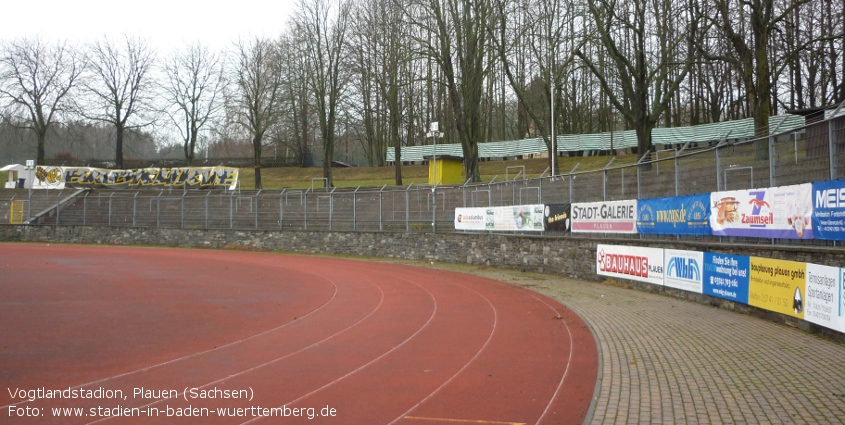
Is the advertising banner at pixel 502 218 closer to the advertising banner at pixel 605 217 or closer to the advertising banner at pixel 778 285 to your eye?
the advertising banner at pixel 605 217

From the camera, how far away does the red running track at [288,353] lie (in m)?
7.11

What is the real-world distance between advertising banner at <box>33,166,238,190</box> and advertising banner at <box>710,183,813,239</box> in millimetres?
40470

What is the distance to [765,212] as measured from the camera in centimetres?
1237

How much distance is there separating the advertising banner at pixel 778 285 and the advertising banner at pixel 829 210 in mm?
673

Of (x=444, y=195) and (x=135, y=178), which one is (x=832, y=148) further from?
(x=135, y=178)

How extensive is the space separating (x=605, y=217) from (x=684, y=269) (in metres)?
4.21

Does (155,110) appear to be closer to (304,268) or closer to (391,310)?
(304,268)

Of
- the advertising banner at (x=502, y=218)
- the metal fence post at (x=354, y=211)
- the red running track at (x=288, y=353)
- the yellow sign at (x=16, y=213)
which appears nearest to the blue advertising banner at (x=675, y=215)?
the red running track at (x=288, y=353)

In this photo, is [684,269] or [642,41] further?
[642,41]

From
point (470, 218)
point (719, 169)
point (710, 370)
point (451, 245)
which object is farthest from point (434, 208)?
point (710, 370)

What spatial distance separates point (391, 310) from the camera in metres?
14.8

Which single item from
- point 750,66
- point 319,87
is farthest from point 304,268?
point 319,87

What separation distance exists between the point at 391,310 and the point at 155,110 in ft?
158

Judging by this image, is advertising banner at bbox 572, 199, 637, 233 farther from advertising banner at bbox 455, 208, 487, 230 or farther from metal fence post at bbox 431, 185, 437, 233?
metal fence post at bbox 431, 185, 437, 233
